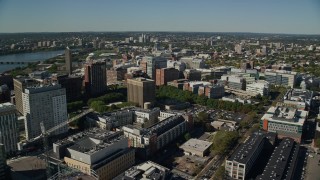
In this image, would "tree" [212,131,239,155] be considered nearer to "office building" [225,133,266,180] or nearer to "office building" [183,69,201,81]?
"office building" [225,133,266,180]

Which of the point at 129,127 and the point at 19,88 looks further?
the point at 19,88

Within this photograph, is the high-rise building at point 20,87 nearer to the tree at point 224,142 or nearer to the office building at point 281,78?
the tree at point 224,142

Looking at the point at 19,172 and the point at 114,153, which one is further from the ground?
the point at 114,153

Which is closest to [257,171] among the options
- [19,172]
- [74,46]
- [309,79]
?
[19,172]

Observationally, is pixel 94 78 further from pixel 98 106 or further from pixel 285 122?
pixel 285 122

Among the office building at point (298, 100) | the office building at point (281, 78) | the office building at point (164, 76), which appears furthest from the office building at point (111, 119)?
the office building at point (281, 78)

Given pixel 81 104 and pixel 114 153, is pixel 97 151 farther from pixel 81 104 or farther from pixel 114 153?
pixel 81 104

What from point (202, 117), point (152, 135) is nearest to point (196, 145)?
point (152, 135)
